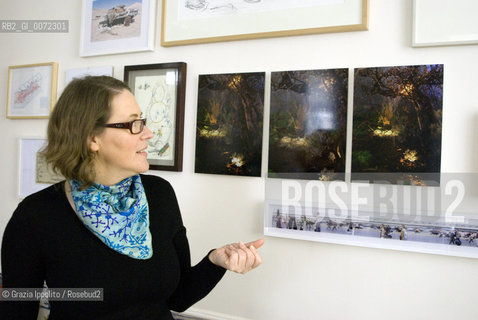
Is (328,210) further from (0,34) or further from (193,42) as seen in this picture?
(0,34)

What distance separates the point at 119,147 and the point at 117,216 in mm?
Result: 197

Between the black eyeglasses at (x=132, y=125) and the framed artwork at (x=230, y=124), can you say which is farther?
the framed artwork at (x=230, y=124)

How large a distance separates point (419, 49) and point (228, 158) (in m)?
0.77

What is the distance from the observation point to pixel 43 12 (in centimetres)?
207

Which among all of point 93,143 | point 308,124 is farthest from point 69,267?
point 308,124

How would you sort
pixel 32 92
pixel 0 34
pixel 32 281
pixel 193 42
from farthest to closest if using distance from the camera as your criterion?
pixel 0 34 < pixel 32 92 < pixel 193 42 < pixel 32 281

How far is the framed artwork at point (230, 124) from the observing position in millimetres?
1512

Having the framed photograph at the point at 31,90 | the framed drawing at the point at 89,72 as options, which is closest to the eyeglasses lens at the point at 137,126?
the framed drawing at the point at 89,72

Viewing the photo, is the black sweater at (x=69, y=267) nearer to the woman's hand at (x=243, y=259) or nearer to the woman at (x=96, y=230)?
the woman at (x=96, y=230)

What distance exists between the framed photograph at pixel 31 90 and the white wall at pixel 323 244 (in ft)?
1.08

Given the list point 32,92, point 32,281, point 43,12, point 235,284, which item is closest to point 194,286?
point 235,284

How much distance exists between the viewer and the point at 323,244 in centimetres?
139

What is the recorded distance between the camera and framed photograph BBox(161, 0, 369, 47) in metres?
1.38

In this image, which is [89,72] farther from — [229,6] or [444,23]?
[444,23]
